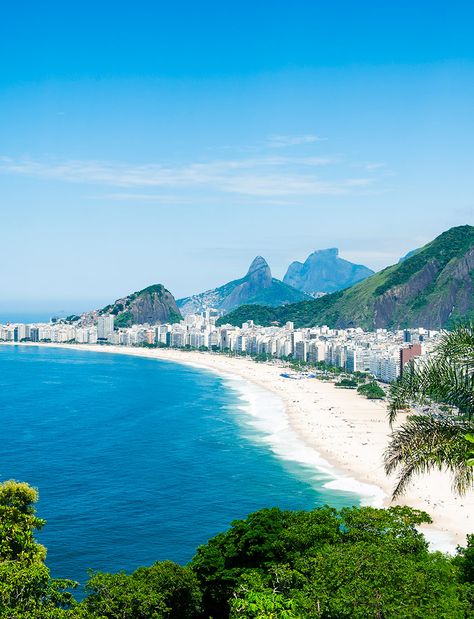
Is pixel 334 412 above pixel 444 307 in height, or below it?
below

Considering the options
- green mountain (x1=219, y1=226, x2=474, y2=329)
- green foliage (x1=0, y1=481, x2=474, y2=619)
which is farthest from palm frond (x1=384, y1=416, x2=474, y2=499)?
green mountain (x1=219, y1=226, x2=474, y2=329)

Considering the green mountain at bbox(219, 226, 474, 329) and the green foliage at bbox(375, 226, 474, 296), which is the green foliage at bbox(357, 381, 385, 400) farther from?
the green foliage at bbox(375, 226, 474, 296)

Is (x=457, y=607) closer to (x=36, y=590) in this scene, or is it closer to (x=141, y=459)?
(x=36, y=590)

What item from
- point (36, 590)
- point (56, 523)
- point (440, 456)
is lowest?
point (56, 523)

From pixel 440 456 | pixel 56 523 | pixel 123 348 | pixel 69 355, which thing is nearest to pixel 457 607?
pixel 440 456

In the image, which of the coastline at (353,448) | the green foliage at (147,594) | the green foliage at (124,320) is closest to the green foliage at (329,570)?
the green foliage at (147,594)

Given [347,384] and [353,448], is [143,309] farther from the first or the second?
[353,448]

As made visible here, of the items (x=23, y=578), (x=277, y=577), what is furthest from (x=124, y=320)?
(x=23, y=578)
